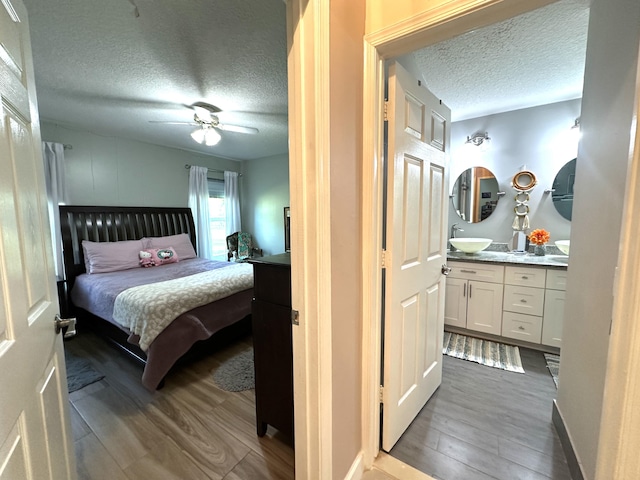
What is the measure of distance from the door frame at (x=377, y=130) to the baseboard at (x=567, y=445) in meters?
0.95

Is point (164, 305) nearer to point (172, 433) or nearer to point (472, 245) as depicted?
point (172, 433)

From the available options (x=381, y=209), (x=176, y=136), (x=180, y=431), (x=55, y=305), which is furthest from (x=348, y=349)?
(x=176, y=136)

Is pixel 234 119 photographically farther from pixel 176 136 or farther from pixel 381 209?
pixel 381 209

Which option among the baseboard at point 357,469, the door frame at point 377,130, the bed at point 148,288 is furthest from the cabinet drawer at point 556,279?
the bed at point 148,288

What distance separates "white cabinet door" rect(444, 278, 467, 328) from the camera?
9.20 ft

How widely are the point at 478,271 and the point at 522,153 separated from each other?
4.82 ft

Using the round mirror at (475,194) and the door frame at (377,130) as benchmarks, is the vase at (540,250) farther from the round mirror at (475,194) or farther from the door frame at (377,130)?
the door frame at (377,130)

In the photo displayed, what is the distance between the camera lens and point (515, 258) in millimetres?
2652

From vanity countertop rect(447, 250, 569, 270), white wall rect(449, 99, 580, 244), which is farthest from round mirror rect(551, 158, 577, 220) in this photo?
vanity countertop rect(447, 250, 569, 270)

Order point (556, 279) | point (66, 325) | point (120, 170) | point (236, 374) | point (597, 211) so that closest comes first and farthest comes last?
point (66, 325), point (597, 211), point (236, 374), point (556, 279), point (120, 170)

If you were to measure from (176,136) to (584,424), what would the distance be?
4.78m

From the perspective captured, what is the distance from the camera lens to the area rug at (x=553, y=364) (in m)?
2.13

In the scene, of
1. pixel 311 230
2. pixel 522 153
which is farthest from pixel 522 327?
pixel 311 230

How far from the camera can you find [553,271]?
7.79 feet
